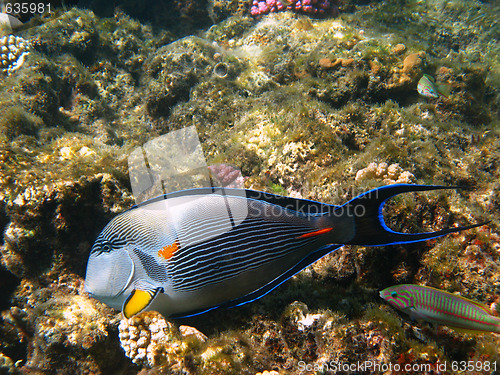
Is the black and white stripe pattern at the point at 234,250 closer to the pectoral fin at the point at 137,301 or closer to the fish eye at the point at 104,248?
the pectoral fin at the point at 137,301

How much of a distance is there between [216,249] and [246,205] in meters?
0.39

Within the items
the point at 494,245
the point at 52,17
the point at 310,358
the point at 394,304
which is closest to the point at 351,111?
the point at 494,245

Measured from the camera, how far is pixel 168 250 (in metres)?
1.78

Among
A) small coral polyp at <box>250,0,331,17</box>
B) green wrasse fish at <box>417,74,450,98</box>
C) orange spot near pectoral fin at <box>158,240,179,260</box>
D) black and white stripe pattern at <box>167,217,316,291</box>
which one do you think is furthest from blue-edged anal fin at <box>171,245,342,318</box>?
small coral polyp at <box>250,0,331,17</box>

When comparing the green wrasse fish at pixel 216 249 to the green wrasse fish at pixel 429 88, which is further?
the green wrasse fish at pixel 429 88

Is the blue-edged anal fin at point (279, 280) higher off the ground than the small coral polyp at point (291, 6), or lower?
lower

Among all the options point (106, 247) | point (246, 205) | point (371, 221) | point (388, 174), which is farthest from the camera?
point (388, 174)

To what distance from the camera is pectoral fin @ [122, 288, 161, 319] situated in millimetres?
1709

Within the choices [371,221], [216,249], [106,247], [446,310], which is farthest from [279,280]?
[106,247]

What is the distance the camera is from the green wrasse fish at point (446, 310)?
5.36 ft

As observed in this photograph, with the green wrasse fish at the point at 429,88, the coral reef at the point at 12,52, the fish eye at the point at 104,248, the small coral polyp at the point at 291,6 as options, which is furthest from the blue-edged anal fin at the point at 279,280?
the small coral polyp at the point at 291,6

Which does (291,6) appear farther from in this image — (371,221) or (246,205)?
(371,221)

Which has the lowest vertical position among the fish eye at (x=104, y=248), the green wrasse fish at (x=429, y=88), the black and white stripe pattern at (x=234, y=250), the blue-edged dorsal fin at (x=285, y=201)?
the black and white stripe pattern at (x=234, y=250)

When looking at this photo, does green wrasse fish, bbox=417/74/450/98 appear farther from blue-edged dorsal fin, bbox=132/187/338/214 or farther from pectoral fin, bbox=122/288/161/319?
pectoral fin, bbox=122/288/161/319
